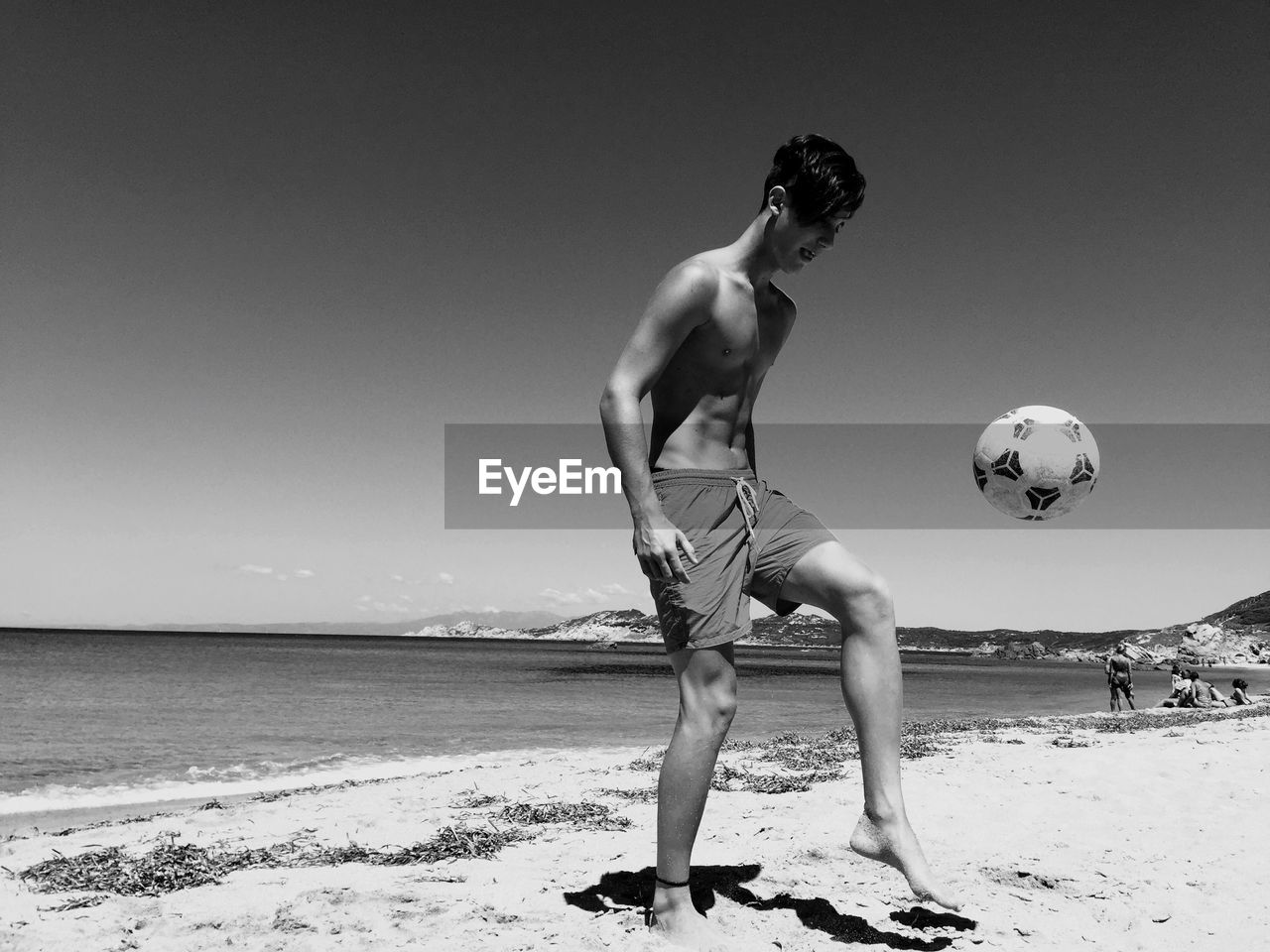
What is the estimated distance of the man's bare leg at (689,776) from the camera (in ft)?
8.34

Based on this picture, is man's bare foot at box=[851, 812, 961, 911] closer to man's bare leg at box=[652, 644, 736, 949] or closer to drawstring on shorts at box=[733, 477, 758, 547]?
man's bare leg at box=[652, 644, 736, 949]

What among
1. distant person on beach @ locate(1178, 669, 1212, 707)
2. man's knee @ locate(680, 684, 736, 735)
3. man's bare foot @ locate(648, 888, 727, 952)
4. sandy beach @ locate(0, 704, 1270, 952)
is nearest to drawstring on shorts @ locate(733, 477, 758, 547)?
man's knee @ locate(680, 684, 736, 735)

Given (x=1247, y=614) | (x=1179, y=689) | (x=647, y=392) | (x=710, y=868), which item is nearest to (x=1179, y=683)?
(x=1179, y=689)

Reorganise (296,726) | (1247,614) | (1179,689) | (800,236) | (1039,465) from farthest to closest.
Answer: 1. (1247,614)
2. (1179,689)
3. (296,726)
4. (1039,465)
5. (800,236)

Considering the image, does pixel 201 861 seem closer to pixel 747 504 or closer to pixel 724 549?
pixel 724 549

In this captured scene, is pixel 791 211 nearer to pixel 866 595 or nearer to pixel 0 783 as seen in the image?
pixel 866 595

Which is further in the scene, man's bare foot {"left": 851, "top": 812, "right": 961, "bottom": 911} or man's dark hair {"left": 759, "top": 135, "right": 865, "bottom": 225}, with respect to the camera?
man's dark hair {"left": 759, "top": 135, "right": 865, "bottom": 225}

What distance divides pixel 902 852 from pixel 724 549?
1.02 metres

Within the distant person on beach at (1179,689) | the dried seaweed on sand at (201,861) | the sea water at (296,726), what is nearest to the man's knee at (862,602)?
the dried seaweed on sand at (201,861)

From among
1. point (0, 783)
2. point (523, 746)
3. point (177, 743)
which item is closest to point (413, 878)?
point (0, 783)

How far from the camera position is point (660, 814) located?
257 centimetres

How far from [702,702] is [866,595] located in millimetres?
593

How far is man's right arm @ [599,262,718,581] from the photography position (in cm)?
247

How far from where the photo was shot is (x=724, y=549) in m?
2.62
